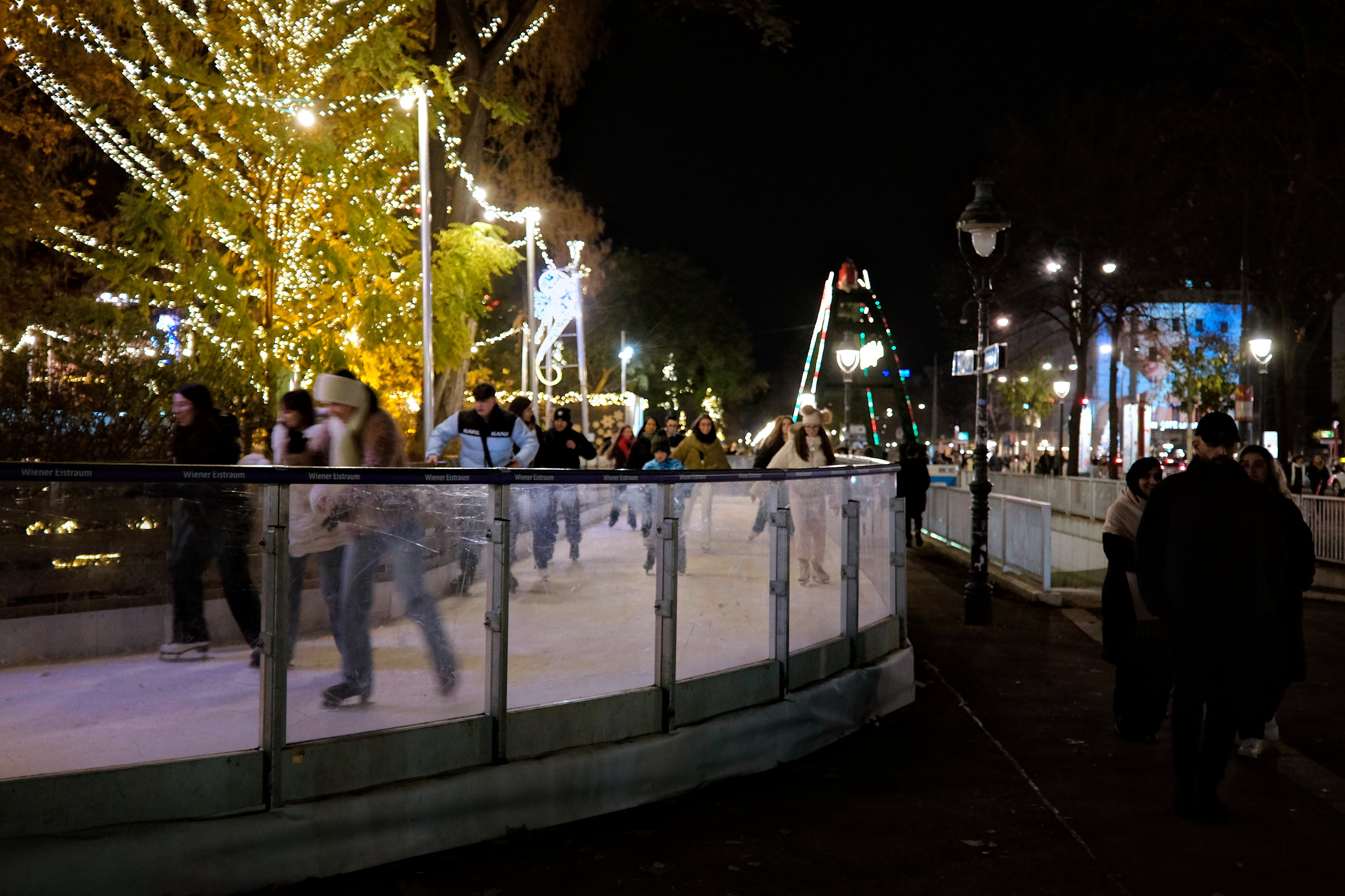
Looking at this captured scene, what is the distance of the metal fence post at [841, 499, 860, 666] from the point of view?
27.3 ft

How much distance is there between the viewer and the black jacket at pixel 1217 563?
19.6 feet

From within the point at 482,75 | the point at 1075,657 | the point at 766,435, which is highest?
the point at 482,75

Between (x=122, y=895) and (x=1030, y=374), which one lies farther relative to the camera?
(x=1030, y=374)

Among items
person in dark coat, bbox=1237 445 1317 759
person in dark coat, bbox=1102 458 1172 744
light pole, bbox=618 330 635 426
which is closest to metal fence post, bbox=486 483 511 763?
person in dark coat, bbox=1102 458 1172 744

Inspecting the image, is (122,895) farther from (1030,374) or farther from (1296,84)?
(1030,374)

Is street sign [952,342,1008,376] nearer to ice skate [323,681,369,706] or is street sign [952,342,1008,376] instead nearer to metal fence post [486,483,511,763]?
metal fence post [486,483,511,763]

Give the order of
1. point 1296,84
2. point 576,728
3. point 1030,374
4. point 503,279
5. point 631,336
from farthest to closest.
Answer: point 1030,374
point 631,336
point 503,279
point 1296,84
point 576,728

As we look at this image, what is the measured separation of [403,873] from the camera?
17.1 feet

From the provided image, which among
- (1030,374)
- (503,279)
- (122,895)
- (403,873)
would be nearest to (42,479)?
(122,895)

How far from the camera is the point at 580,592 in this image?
6.04 meters

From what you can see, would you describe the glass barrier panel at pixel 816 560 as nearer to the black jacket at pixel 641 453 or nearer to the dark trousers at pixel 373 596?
the dark trousers at pixel 373 596

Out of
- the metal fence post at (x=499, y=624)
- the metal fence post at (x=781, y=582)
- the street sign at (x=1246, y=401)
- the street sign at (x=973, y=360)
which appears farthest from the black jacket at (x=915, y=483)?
the metal fence post at (x=499, y=624)

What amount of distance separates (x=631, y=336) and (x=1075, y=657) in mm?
61234

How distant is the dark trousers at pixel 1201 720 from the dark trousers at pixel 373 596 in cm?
337
